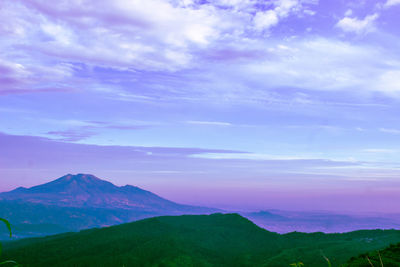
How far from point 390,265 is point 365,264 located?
37.4 feet

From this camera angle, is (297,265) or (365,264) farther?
(365,264)

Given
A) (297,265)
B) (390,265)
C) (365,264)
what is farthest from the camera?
(390,265)

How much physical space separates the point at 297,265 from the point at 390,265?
220 feet

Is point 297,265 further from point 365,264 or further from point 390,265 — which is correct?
point 390,265

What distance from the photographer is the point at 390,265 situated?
211ft

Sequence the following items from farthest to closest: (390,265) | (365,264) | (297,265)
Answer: (390,265) < (365,264) < (297,265)

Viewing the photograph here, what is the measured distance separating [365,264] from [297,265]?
56074 mm

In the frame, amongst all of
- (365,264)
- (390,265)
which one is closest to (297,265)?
(365,264)

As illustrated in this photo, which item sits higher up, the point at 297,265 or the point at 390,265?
the point at 297,265

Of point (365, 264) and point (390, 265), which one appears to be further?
point (390, 265)

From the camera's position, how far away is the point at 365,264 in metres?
56.2

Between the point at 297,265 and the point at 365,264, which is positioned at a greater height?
the point at 297,265

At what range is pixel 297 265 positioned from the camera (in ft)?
25.1
